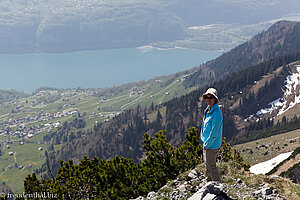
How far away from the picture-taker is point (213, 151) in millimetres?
11836

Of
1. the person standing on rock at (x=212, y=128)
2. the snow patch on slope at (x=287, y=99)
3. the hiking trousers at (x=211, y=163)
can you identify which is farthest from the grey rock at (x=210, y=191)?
the snow patch on slope at (x=287, y=99)

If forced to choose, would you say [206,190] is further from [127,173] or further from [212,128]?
[127,173]

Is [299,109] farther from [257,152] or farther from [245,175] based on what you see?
[245,175]

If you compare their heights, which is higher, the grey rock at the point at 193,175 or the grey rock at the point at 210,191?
the grey rock at the point at 210,191

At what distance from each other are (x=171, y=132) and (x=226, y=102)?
54.2 metres

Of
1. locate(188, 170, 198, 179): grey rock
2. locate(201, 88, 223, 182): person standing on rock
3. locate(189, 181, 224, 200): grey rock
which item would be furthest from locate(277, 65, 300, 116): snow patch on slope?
locate(189, 181, 224, 200): grey rock

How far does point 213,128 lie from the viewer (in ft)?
37.6

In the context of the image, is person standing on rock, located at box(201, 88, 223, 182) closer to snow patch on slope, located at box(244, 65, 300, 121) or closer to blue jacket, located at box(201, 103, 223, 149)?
blue jacket, located at box(201, 103, 223, 149)

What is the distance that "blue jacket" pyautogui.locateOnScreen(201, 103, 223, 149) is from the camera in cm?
1144

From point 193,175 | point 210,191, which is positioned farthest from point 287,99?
point 210,191

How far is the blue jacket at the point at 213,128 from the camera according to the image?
11.4m

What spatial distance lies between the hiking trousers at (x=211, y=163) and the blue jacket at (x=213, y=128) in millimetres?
378

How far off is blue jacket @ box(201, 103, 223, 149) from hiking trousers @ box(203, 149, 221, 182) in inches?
14.9

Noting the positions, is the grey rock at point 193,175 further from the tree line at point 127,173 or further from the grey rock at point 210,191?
the tree line at point 127,173
